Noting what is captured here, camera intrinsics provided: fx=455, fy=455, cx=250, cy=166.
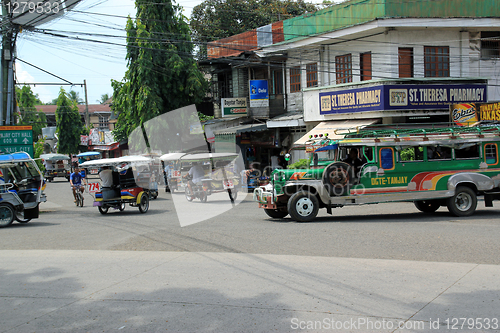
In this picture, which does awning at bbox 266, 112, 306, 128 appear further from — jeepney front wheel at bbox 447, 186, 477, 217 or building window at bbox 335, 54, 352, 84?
jeepney front wheel at bbox 447, 186, 477, 217

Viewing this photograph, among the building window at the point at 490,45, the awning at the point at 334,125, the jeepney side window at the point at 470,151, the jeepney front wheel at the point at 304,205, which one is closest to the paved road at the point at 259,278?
the jeepney front wheel at the point at 304,205

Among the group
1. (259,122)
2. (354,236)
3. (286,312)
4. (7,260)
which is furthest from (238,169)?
(286,312)

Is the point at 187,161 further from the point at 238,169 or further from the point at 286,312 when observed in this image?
the point at 286,312

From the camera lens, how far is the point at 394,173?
12414mm

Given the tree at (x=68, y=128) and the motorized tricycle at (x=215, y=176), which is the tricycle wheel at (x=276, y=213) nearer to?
the motorized tricycle at (x=215, y=176)

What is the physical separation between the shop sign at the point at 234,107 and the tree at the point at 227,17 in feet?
37.2

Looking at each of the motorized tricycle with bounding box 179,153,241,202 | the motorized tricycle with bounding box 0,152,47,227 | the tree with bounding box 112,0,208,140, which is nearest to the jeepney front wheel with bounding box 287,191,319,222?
the motorized tricycle with bounding box 179,153,241,202

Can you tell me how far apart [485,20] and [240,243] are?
18385 mm

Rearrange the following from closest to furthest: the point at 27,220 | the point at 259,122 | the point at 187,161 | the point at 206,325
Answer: the point at 206,325 < the point at 27,220 < the point at 187,161 < the point at 259,122

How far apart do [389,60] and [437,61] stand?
8.75ft

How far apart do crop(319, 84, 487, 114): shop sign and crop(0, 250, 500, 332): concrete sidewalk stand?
1455 cm

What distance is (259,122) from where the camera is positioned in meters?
27.8

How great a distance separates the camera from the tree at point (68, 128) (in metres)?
53.6

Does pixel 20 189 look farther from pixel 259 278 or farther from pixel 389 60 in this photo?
pixel 389 60
